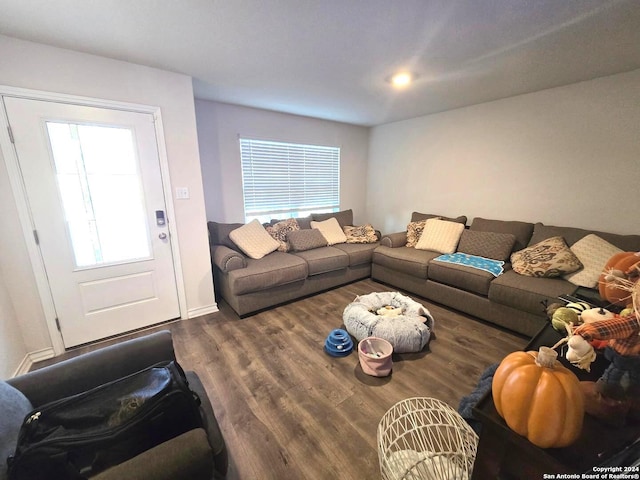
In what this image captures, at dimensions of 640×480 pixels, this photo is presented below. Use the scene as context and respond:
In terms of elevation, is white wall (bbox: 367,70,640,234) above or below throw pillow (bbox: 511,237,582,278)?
above

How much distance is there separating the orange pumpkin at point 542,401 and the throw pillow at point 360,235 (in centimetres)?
315

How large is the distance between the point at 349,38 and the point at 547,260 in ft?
8.26

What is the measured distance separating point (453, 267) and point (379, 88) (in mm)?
1995

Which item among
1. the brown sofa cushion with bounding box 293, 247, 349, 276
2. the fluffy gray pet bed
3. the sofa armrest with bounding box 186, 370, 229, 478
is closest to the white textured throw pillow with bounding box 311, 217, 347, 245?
the brown sofa cushion with bounding box 293, 247, 349, 276

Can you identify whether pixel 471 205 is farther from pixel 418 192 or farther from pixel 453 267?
pixel 453 267

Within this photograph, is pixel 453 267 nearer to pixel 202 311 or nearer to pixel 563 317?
pixel 563 317

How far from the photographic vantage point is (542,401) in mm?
553

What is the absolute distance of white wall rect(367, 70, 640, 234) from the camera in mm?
2338

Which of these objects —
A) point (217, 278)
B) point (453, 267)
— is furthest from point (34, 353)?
point (453, 267)

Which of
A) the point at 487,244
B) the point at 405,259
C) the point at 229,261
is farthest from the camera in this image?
the point at 405,259

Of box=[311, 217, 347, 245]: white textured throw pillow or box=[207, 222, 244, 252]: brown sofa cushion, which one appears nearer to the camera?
box=[207, 222, 244, 252]: brown sofa cushion

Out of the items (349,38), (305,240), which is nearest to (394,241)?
(305,240)

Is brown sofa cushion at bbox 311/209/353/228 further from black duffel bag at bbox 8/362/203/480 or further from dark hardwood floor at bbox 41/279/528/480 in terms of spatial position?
black duffel bag at bbox 8/362/203/480

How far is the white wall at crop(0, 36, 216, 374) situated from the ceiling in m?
0.10
